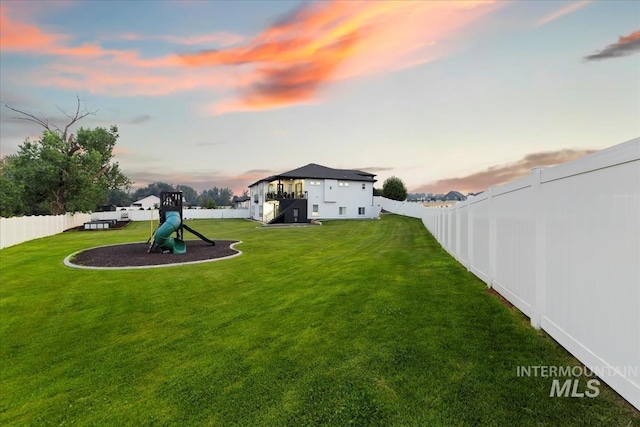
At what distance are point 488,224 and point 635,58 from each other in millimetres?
6140

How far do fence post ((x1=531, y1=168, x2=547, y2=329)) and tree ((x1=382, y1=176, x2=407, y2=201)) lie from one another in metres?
63.1

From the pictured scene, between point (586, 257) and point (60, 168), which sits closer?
point (586, 257)

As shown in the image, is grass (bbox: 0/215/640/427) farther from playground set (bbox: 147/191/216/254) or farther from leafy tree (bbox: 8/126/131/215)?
leafy tree (bbox: 8/126/131/215)

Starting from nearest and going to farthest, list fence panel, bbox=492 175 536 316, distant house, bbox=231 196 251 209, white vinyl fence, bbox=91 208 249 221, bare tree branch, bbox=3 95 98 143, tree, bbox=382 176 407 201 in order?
fence panel, bbox=492 175 536 316 → bare tree branch, bbox=3 95 98 143 → white vinyl fence, bbox=91 208 249 221 → tree, bbox=382 176 407 201 → distant house, bbox=231 196 251 209

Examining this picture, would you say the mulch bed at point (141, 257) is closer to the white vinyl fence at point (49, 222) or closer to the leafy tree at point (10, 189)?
the white vinyl fence at point (49, 222)

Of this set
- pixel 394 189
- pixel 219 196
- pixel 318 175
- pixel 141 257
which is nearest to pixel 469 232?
pixel 141 257

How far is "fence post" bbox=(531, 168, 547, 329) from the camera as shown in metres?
4.33

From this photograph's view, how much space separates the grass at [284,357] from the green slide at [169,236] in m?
6.19

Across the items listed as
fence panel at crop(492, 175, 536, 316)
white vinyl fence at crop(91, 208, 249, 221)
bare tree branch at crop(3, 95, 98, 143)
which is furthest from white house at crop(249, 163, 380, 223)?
fence panel at crop(492, 175, 536, 316)

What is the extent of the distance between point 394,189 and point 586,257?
6505 centimetres

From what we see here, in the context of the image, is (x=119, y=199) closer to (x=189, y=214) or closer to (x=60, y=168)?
(x=189, y=214)

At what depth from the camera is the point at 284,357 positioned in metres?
4.61

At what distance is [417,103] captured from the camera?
19.8 m

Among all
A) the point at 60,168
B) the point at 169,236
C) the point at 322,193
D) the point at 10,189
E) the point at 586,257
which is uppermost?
the point at 60,168
